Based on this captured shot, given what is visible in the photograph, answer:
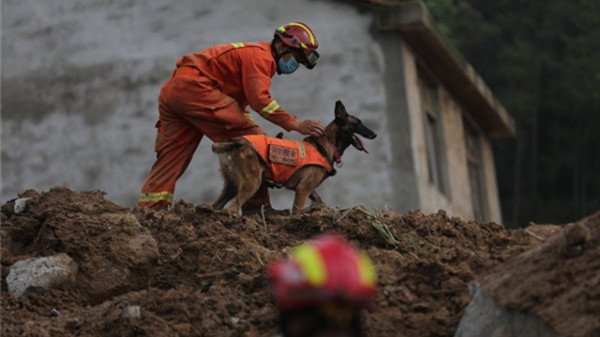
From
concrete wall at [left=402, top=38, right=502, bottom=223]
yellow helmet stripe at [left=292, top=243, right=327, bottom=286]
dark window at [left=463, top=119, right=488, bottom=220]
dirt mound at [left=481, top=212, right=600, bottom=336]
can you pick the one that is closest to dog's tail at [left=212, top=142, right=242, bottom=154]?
dirt mound at [left=481, top=212, right=600, bottom=336]

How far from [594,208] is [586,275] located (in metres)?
32.6

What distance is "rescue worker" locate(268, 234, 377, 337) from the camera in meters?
4.19

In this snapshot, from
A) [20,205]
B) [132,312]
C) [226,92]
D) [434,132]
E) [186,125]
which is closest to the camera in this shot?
[132,312]

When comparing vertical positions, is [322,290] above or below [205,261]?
above

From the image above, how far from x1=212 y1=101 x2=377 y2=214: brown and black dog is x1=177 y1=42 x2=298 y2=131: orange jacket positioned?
0.27 metres

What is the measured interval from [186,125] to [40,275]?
119 inches

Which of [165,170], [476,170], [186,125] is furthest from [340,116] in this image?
[476,170]

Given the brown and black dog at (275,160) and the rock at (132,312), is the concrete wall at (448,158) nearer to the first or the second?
the brown and black dog at (275,160)

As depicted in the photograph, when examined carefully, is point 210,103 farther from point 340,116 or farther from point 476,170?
point 476,170

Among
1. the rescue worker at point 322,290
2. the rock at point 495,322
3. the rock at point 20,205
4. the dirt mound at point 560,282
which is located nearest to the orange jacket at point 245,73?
the rock at point 20,205

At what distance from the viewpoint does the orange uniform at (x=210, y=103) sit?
1036 cm

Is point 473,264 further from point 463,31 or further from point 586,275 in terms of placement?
point 463,31

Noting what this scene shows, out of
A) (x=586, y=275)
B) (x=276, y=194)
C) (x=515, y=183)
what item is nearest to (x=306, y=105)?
(x=276, y=194)

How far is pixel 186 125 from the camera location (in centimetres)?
1098
